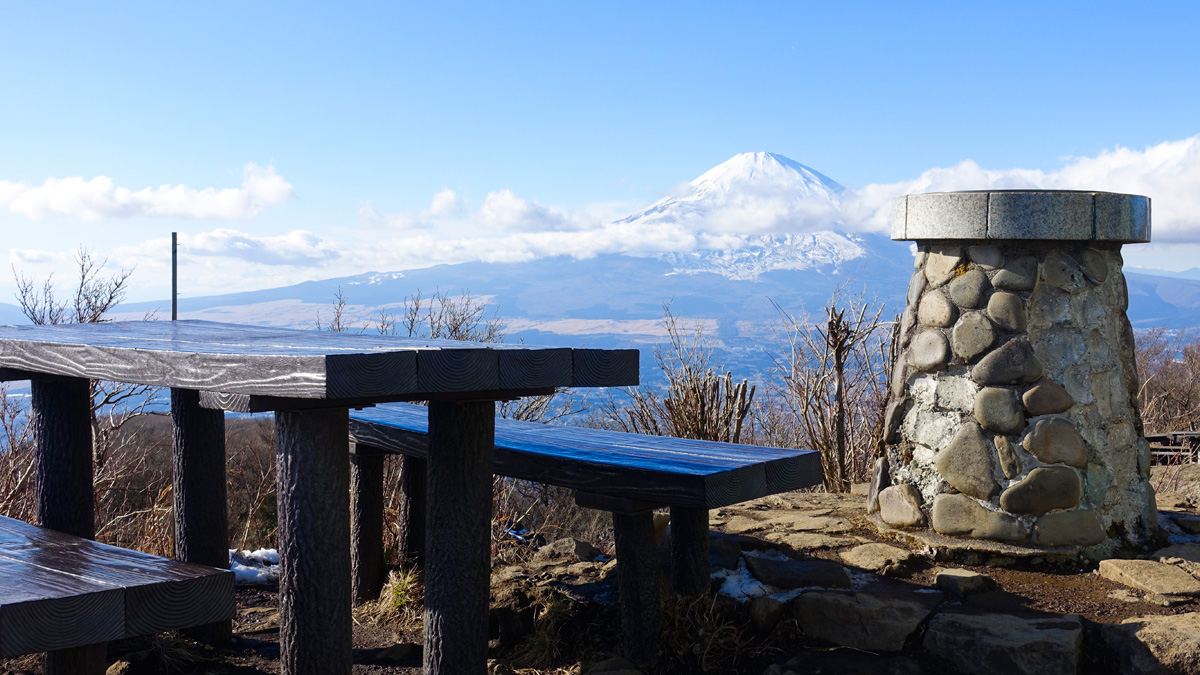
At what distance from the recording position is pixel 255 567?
15.3 feet

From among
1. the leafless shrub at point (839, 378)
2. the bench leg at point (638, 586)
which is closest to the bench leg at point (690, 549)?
the bench leg at point (638, 586)

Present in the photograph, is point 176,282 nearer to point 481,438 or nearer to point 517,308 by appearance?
point 481,438

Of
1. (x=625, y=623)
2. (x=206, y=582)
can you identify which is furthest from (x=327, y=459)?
(x=625, y=623)

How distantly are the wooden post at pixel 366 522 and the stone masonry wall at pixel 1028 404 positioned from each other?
2284mm

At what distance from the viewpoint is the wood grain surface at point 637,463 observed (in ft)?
9.20

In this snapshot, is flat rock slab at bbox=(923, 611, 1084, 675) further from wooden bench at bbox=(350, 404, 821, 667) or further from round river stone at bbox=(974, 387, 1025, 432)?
round river stone at bbox=(974, 387, 1025, 432)

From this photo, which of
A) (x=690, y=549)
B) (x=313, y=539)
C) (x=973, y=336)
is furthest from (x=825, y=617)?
(x=313, y=539)

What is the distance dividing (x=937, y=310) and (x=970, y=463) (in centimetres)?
63

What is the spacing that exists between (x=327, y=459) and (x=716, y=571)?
5.39 feet

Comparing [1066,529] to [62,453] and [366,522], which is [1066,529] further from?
[62,453]

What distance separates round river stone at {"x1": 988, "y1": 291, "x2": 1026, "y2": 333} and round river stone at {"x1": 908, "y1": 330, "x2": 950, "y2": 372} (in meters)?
0.22

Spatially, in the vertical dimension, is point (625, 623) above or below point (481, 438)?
below

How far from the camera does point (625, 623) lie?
10.3 ft

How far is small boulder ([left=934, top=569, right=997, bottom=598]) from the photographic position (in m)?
3.27
